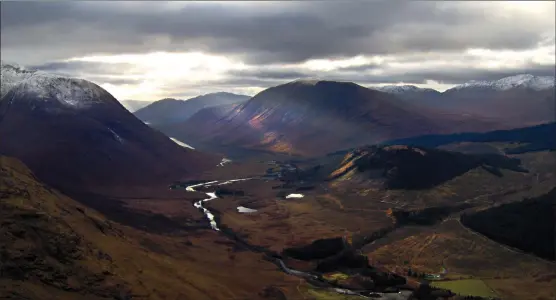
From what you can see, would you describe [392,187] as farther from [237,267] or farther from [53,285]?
[53,285]

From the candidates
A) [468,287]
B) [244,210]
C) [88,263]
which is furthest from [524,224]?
[88,263]

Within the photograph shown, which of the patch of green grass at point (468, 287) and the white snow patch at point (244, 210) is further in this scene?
the white snow patch at point (244, 210)

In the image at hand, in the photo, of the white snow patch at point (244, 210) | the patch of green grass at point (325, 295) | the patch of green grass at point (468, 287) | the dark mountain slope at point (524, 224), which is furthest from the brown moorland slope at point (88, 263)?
the white snow patch at point (244, 210)

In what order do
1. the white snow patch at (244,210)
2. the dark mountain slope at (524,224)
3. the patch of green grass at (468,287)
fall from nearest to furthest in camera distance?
the patch of green grass at (468,287), the dark mountain slope at (524,224), the white snow patch at (244,210)

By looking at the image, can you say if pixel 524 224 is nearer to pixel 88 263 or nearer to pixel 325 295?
pixel 325 295

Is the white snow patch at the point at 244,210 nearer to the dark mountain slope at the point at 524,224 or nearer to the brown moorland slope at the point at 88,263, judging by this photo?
the brown moorland slope at the point at 88,263

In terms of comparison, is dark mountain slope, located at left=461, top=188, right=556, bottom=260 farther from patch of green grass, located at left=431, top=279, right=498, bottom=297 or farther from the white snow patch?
the white snow patch

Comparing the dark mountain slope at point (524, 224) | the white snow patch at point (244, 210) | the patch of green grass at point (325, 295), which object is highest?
the dark mountain slope at point (524, 224)

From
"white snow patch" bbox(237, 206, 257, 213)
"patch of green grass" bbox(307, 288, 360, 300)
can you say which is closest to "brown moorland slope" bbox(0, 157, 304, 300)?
"patch of green grass" bbox(307, 288, 360, 300)

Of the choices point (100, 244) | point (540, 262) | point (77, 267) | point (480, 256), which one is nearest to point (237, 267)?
point (100, 244)
